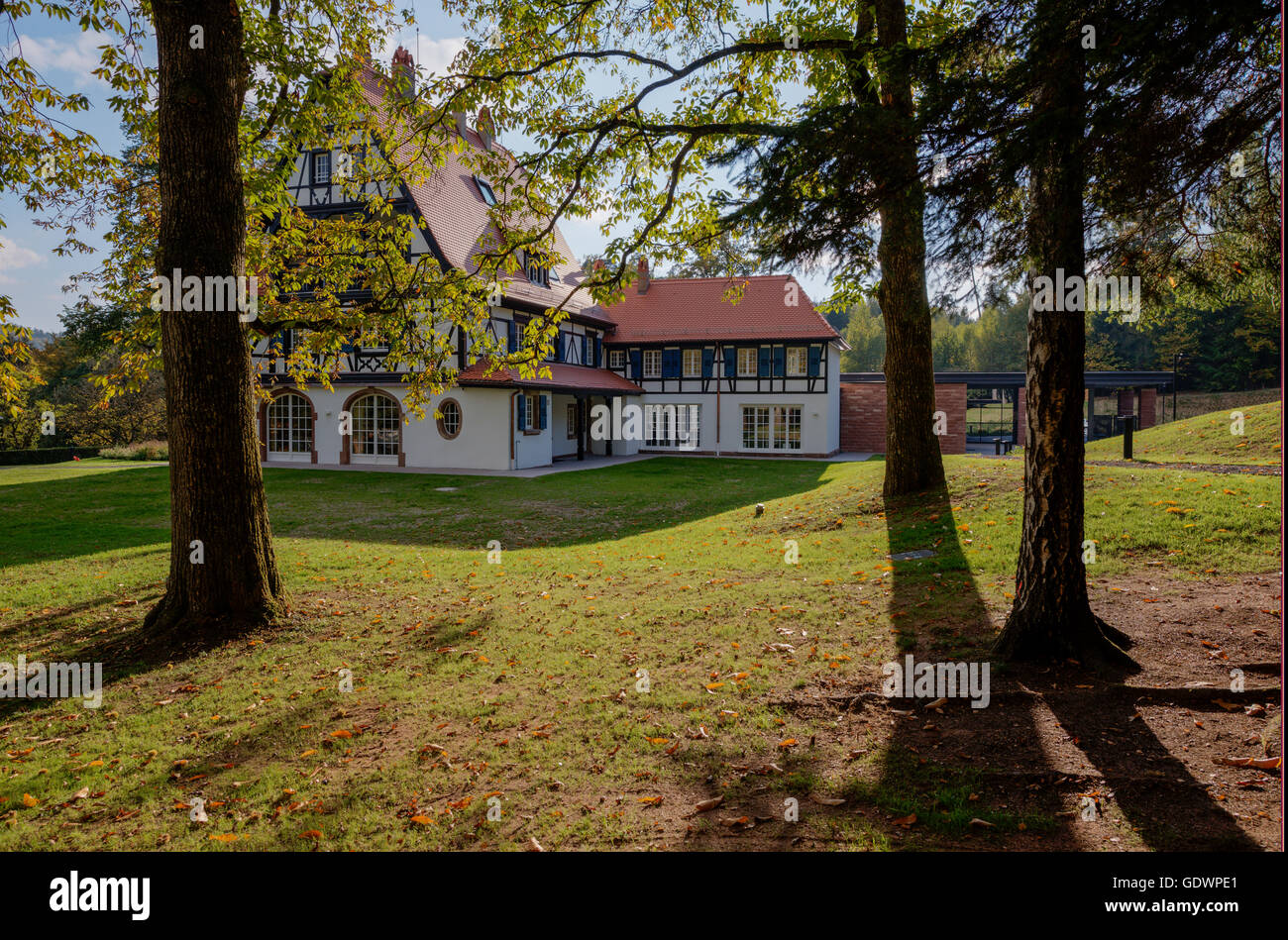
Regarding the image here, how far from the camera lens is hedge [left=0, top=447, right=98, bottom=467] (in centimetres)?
2689

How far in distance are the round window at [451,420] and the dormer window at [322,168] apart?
8.00m

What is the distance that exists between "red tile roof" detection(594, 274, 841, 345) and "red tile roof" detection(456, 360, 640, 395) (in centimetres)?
224

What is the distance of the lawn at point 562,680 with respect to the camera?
3.55 metres

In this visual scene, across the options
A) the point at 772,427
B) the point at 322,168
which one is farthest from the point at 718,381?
the point at 322,168

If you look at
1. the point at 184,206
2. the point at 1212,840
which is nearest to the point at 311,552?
the point at 184,206

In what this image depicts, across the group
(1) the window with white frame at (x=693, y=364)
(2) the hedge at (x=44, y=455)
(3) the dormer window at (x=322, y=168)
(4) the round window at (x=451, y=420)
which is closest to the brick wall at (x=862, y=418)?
(1) the window with white frame at (x=693, y=364)

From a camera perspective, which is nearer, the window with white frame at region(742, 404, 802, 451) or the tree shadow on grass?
the tree shadow on grass

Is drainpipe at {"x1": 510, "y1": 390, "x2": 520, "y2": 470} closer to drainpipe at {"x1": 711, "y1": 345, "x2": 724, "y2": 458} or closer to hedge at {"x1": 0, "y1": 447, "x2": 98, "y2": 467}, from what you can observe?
drainpipe at {"x1": 711, "y1": 345, "x2": 724, "y2": 458}

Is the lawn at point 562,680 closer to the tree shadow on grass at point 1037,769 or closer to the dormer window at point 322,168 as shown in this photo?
the tree shadow on grass at point 1037,769

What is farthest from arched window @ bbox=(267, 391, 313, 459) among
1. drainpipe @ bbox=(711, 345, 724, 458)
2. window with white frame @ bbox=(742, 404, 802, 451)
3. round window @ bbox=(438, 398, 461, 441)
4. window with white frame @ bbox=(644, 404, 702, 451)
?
window with white frame @ bbox=(742, 404, 802, 451)

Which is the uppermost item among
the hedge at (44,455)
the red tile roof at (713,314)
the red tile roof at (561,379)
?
the red tile roof at (713,314)

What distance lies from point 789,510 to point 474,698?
329 inches

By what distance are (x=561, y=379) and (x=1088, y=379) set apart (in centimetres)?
2386

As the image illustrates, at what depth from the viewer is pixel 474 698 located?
5.15m
